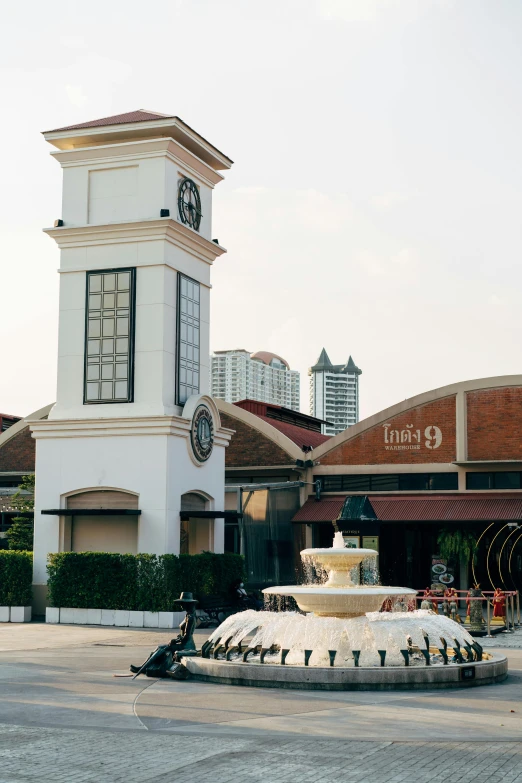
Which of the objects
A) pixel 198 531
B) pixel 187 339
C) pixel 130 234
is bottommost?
pixel 198 531

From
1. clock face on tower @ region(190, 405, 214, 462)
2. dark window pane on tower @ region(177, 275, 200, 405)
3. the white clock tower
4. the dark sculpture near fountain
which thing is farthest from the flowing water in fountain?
dark window pane on tower @ region(177, 275, 200, 405)

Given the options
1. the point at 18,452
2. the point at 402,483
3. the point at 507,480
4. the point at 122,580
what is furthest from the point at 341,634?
the point at 18,452

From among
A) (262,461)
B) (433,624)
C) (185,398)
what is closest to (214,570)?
(185,398)

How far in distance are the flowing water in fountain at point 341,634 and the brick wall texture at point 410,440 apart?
19.2 meters

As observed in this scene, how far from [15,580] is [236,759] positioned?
68.7 ft

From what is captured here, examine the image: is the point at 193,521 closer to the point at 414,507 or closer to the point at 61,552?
the point at 61,552

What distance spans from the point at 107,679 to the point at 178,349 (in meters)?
16.4

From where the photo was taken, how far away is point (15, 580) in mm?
30938

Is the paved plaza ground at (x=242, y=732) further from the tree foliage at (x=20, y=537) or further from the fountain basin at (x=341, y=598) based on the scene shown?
the tree foliage at (x=20, y=537)

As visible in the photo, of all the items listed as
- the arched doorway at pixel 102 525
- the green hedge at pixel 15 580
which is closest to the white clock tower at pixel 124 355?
the arched doorway at pixel 102 525

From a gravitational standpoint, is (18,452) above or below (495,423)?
below

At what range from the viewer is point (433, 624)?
17875 millimetres

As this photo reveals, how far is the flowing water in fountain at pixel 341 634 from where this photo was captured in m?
17.4

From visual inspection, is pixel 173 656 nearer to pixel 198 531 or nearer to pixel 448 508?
pixel 198 531
